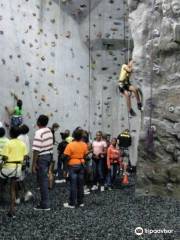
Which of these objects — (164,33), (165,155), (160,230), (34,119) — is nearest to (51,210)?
(160,230)

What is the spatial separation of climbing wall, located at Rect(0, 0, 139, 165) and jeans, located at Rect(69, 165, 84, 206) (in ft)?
19.2

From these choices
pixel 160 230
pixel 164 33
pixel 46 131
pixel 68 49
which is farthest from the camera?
pixel 68 49

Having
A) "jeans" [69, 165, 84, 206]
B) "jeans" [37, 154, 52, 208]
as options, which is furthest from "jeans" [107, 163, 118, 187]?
"jeans" [37, 154, 52, 208]

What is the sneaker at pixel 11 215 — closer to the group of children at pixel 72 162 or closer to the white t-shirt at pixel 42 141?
the group of children at pixel 72 162

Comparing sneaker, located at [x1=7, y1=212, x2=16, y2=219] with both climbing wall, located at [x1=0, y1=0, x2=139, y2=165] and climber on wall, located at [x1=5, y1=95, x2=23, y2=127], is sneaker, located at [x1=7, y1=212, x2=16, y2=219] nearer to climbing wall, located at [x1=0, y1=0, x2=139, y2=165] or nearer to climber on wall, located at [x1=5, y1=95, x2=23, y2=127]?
climber on wall, located at [x1=5, y1=95, x2=23, y2=127]

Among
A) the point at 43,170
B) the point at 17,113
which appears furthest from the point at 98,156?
the point at 17,113

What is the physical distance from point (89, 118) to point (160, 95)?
597 cm

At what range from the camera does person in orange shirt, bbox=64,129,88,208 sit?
30.1ft

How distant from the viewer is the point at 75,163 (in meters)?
9.20

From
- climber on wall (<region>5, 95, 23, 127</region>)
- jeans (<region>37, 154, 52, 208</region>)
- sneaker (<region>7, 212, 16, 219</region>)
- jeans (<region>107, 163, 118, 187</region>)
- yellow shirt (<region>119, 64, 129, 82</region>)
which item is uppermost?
yellow shirt (<region>119, 64, 129, 82</region>)

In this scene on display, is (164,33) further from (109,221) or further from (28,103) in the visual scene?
(28,103)

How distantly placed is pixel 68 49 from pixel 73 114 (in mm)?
2011

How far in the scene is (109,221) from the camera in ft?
26.6

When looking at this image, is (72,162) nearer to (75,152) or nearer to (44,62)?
(75,152)
